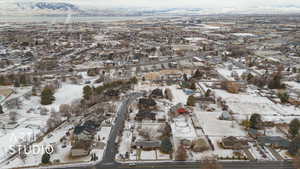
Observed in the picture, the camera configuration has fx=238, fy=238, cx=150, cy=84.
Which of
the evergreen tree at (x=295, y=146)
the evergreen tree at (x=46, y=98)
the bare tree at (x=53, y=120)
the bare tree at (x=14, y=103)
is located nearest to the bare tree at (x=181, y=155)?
the evergreen tree at (x=295, y=146)

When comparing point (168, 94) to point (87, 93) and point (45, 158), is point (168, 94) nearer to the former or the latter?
point (87, 93)

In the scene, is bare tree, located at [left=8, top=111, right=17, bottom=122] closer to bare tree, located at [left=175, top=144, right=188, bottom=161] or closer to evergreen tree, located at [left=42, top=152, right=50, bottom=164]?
evergreen tree, located at [left=42, top=152, right=50, bottom=164]

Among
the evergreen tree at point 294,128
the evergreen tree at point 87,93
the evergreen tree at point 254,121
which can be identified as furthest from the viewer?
the evergreen tree at point 87,93

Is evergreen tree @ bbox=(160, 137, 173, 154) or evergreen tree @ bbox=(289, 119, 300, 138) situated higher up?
evergreen tree @ bbox=(289, 119, 300, 138)

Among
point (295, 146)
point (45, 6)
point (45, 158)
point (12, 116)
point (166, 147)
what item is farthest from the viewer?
point (45, 6)

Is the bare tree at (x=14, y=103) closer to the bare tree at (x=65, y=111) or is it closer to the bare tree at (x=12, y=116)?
the bare tree at (x=12, y=116)

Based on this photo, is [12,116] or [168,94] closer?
[12,116]

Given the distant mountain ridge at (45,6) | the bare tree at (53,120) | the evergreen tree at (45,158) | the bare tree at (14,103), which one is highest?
the distant mountain ridge at (45,6)

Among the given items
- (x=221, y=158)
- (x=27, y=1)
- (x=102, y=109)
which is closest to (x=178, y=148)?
(x=221, y=158)

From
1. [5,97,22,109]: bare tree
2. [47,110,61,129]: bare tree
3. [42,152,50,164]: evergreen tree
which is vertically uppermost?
[5,97,22,109]: bare tree

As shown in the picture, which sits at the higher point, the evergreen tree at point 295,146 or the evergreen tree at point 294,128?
the evergreen tree at point 294,128

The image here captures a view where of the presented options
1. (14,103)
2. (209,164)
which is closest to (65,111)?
(14,103)

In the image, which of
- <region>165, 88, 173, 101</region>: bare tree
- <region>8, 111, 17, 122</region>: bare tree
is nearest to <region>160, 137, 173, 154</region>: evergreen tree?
<region>165, 88, 173, 101</region>: bare tree

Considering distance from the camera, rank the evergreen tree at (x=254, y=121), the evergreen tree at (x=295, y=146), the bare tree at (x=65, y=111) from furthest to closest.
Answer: the bare tree at (x=65, y=111) < the evergreen tree at (x=254, y=121) < the evergreen tree at (x=295, y=146)
